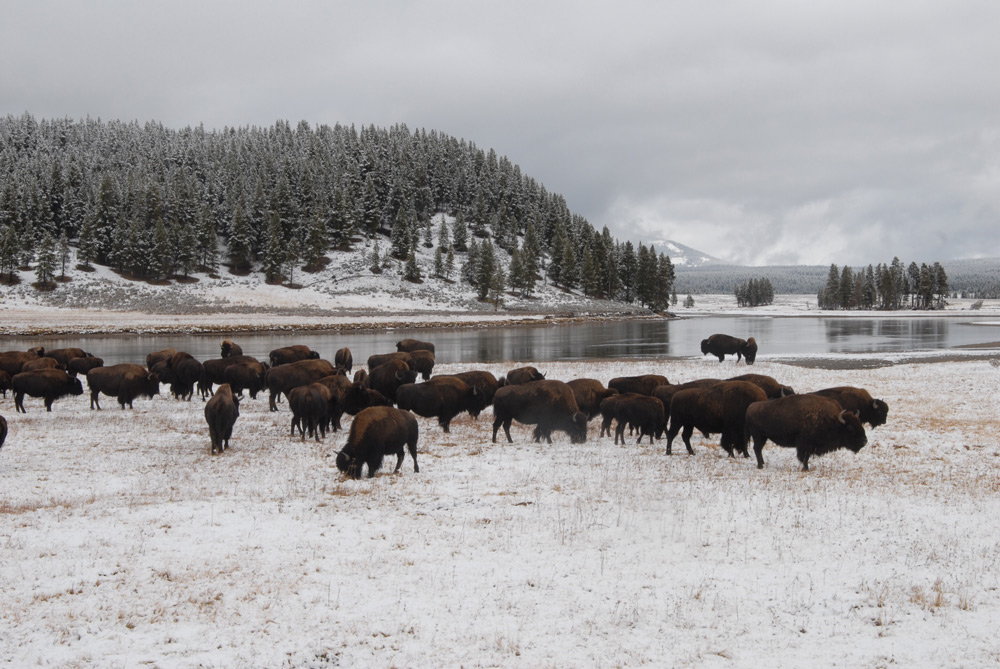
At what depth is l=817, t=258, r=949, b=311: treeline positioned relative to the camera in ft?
511

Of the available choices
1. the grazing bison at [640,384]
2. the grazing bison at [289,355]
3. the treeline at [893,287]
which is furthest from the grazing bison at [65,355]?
the treeline at [893,287]

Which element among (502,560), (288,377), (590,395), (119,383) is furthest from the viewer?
(119,383)

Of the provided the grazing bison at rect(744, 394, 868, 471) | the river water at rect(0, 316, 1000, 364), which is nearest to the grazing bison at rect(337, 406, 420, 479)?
the grazing bison at rect(744, 394, 868, 471)

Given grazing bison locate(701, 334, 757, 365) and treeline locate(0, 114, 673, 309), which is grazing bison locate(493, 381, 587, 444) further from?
treeline locate(0, 114, 673, 309)

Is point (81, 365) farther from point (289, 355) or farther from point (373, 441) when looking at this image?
point (373, 441)

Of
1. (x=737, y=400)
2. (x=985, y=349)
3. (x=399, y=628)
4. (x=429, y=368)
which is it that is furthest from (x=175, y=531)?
(x=985, y=349)

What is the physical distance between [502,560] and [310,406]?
366 inches

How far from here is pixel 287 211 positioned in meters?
130

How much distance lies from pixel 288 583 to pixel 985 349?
54.9 meters

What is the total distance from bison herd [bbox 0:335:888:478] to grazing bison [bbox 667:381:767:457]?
0.02 meters

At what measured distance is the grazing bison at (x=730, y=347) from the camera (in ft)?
130

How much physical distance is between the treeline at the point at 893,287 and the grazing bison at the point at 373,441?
171 meters

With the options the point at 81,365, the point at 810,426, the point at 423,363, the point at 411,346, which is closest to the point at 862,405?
the point at 810,426

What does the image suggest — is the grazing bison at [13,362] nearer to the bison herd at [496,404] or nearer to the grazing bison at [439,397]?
the bison herd at [496,404]
